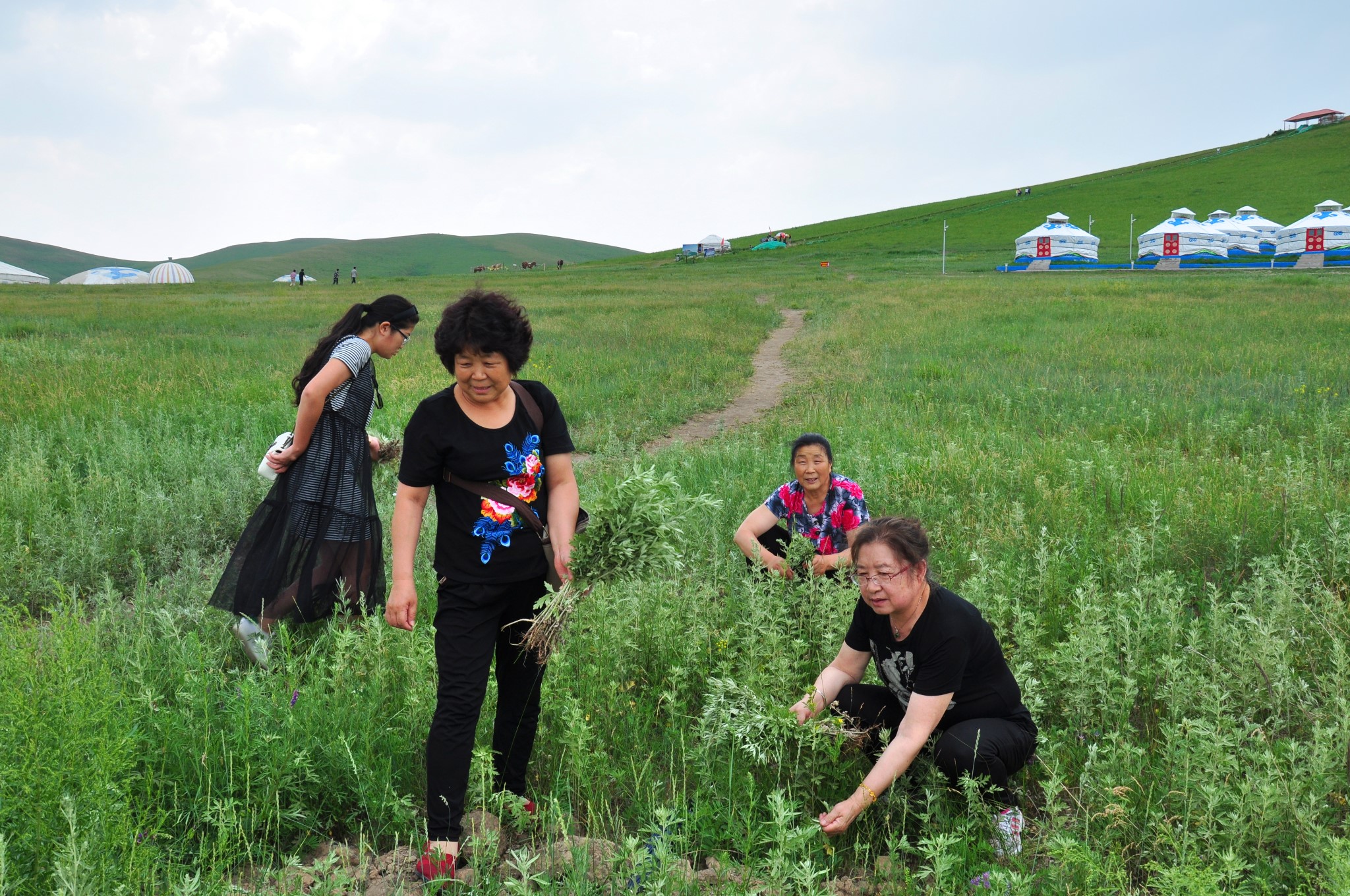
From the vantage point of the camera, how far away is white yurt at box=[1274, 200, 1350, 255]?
1780 inches

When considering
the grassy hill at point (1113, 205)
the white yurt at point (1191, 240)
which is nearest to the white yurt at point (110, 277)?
the grassy hill at point (1113, 205)

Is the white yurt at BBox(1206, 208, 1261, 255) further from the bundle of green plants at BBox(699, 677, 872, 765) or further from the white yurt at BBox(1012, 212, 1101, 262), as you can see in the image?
the bundle of green plants at BBox(699, 677, 872, 765)

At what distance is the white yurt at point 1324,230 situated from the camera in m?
45.2

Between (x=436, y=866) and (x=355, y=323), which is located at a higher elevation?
(x=355, y=323)

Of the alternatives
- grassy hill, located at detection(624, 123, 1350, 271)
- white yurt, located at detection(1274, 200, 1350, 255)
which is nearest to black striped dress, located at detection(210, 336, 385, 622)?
grassy hill, located at detection(624, 123, 1350, 271)

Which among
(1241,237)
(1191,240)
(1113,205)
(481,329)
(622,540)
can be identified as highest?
(1113,205)

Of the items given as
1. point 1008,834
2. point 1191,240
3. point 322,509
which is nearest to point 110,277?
point 1191,240

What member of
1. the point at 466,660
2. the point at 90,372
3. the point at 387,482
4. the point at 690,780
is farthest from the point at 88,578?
the point at 90,372

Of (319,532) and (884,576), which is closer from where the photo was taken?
(884,576)

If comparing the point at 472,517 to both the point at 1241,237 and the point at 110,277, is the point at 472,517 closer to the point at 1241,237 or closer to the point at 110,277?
the point at 1241,237

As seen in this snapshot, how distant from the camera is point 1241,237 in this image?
4931 cm

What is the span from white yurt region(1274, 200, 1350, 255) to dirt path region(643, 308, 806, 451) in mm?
40406

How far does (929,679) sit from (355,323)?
135 inches

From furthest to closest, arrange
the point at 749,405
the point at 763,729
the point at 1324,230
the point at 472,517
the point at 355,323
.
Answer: the point at 1324,230 → the point at 749,405 → the point at 355,323 → the point at 763,729 → the point at 472,517
